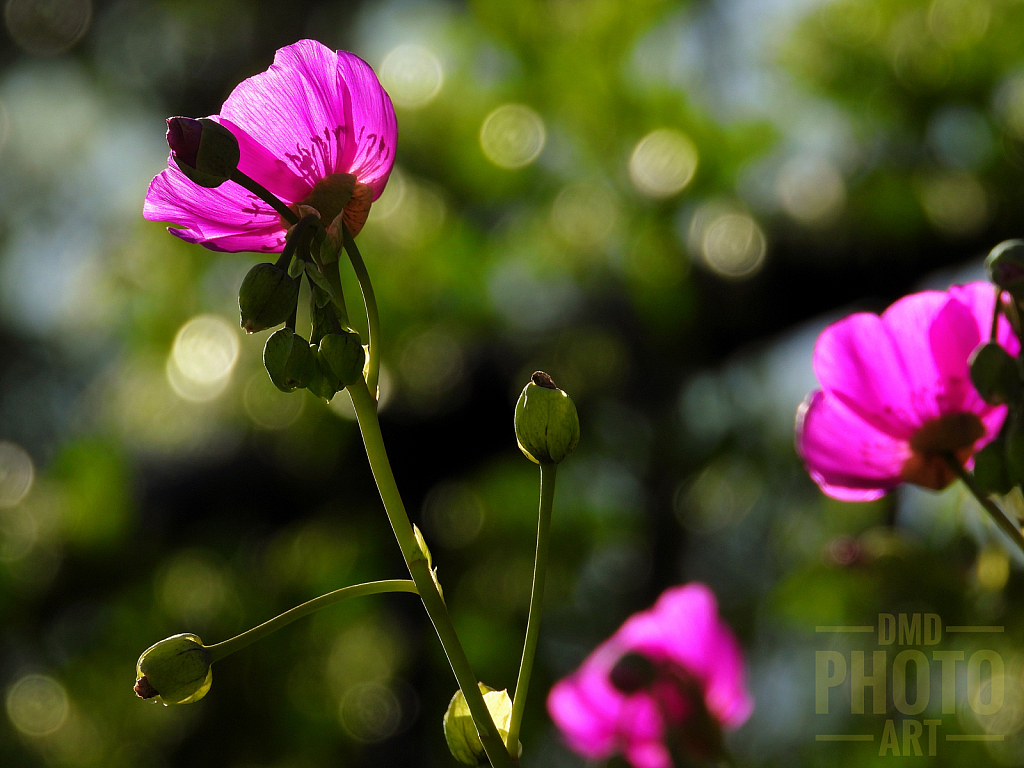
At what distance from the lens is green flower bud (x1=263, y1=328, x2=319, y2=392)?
0.29 m

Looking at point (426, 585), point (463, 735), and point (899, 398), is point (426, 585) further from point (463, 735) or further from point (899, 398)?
point (899, 398)

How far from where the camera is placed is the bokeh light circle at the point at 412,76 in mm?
1754

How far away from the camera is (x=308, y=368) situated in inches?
11.5

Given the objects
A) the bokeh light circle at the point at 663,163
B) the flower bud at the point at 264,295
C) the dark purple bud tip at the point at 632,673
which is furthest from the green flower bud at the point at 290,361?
the bokeh light circle at the point at 663,163

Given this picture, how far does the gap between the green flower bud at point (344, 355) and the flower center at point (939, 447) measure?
286 mm

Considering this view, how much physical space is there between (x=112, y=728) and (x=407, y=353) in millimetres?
993

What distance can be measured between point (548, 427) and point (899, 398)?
0.69 feet

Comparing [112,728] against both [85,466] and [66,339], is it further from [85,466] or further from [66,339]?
[66,339]

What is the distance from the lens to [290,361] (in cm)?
29

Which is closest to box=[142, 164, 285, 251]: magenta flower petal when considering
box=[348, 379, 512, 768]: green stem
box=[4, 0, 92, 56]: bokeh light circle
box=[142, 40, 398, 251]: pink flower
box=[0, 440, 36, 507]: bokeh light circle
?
box=[142, 40, 398, 251]: pink flower

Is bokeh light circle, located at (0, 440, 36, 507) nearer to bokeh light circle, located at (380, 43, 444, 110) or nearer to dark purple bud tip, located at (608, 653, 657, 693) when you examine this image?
bokeh light circle, located at (380, 43, 444, 110)

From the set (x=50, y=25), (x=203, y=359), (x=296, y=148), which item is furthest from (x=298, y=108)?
(x=50, y=25)

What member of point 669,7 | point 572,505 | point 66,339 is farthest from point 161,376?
point 669,7

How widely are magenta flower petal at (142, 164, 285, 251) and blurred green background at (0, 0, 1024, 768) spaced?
956mm
